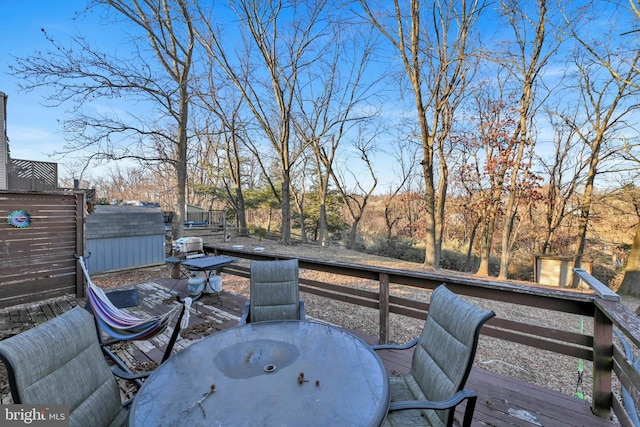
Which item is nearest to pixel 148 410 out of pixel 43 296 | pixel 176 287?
pixel 176 287

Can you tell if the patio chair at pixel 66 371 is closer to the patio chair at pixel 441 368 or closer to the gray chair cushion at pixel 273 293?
the gray chair cushion at pixel 273 293

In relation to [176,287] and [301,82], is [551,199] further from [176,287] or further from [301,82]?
[176,287]

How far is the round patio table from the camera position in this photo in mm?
1157

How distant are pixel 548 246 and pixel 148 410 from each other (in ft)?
46.8

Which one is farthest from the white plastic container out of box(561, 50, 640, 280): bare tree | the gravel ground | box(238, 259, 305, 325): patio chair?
box(561, 50, 640, 280): bare tree

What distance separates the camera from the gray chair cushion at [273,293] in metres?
Answer: 2.62

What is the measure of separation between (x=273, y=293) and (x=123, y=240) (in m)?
5.93

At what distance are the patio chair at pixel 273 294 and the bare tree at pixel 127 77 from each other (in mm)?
6089

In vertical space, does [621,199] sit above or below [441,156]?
below

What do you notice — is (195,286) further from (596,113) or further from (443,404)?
(596,113)

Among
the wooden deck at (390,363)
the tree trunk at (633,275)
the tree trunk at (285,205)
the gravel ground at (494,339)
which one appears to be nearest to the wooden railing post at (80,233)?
the wooden deck at (390,363)

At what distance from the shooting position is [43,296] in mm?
4293

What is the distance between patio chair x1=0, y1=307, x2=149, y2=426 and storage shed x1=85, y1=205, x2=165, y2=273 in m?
6.05

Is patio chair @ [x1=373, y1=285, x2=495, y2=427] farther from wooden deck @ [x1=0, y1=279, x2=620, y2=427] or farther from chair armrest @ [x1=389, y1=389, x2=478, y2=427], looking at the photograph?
wooden deck @ [x1=0, y1=279, x2=620, y2=427]
